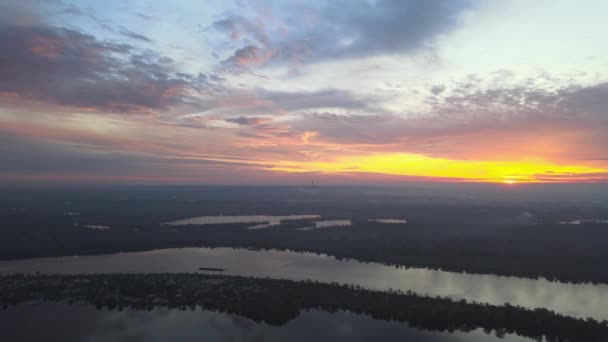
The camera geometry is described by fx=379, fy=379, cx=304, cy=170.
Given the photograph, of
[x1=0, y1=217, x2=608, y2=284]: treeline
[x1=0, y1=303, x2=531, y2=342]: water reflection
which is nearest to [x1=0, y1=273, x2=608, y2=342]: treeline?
[x1=0, y1=303, x2=531, y2=342]: water reflection

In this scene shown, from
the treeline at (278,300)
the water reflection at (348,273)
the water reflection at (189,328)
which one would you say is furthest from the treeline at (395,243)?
the water reflection at (189,328)

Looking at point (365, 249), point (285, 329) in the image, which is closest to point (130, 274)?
point (285, 329)

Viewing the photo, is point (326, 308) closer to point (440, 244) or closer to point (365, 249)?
point (365, 249)

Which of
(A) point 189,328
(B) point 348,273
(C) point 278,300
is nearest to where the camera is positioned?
(A) point 189,328

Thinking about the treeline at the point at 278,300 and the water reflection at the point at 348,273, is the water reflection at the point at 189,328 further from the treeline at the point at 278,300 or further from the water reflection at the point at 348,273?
the water reflection at the point at 348,273

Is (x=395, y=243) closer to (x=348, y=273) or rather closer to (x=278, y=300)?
(x=348, y=273)

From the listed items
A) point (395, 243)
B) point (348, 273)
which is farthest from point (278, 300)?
point (395, 243)
